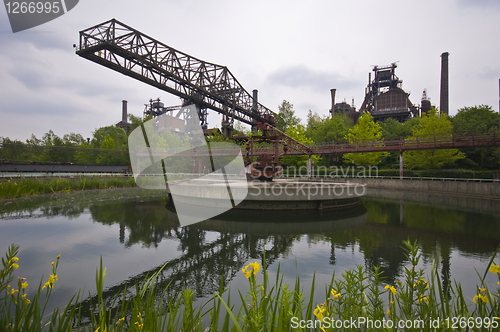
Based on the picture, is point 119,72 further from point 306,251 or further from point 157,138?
point 306,251

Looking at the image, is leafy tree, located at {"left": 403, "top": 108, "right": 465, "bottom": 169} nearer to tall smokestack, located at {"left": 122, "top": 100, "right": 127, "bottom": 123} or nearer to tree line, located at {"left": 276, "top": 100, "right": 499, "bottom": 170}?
tree line, located at {"left": 276, "top": 100, "right": 499, "bottom": 170}

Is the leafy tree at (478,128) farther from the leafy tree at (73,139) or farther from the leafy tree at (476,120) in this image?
the leafy tree at (73,139)

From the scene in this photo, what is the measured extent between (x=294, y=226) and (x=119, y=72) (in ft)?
128

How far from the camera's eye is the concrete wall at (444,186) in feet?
67.7

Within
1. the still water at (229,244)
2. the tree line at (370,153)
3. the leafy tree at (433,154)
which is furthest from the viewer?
the tree line at (370,153)

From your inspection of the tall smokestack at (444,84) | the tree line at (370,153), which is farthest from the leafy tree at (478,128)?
the tall smokestack at (444,84)

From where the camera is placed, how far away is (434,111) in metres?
35.3

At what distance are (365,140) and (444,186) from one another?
1350 centimetres

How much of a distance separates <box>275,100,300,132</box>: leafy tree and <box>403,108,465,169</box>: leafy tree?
26584 millimetres

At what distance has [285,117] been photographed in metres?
57.9

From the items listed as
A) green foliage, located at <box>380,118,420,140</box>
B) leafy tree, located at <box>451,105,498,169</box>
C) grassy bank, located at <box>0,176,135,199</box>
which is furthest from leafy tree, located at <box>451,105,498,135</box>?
grassy bank, located at <box>0,176,135,199</box>

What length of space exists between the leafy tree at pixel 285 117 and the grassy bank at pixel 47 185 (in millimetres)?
35754

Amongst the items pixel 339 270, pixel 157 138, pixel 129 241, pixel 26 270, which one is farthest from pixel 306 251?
pixel 157 138

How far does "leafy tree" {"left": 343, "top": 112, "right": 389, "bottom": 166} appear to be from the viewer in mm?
35438
